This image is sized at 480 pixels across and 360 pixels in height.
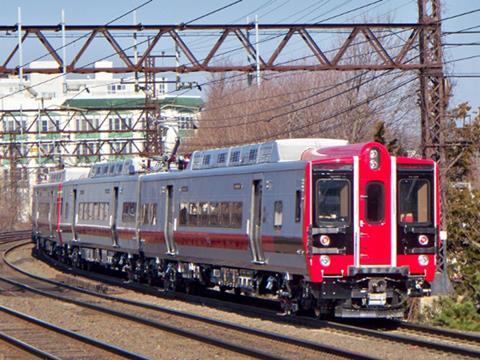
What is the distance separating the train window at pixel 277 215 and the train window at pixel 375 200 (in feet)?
5.44

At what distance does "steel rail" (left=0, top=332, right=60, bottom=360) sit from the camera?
14.8 m

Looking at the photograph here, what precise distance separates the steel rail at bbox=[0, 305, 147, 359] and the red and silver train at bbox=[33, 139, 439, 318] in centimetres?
368

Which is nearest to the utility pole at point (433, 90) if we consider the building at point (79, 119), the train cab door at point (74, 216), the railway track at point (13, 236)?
the train cab door at point (74, 216)

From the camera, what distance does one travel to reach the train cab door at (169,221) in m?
25.0

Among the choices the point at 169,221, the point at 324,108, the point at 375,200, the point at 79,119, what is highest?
the point at 79,119

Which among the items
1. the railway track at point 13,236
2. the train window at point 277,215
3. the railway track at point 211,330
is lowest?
the railway track at point 211,330

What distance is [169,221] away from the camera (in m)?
25.3

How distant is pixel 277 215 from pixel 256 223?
1208mm

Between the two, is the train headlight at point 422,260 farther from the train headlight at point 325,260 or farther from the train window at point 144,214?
the train window at point 144,214

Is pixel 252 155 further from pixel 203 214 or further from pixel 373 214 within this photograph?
pixel 373 214

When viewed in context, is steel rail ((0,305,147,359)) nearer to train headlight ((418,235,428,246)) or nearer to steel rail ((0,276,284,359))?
steel rail ((0,276,284,359))

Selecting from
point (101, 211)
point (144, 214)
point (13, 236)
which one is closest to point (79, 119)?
point (13, 236)

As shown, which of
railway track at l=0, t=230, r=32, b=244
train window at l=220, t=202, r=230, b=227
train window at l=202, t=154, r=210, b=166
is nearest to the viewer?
train window at l=220, t=202, r=230, b=227

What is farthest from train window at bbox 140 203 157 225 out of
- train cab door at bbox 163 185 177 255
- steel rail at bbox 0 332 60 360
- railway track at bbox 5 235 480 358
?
steel rail at bbox 0 332 60 360
